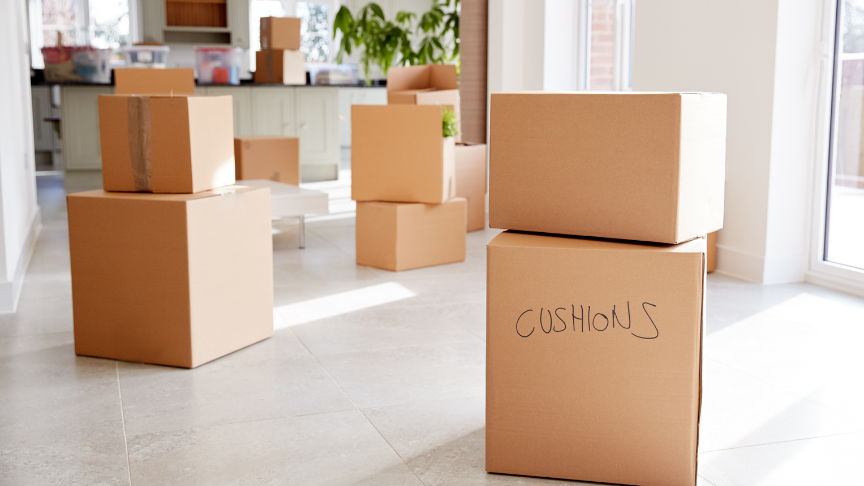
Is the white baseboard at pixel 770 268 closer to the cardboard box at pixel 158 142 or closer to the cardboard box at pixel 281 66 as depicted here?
the cardboard box at pixel 158 142

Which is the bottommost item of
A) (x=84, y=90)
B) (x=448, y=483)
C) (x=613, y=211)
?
(x=448, y=483)

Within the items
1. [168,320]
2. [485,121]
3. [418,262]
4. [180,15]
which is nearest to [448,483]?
[168,320]

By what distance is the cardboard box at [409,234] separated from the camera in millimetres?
3605

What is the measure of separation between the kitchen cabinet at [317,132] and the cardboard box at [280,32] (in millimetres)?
401

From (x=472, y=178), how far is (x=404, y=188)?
0.94 metres

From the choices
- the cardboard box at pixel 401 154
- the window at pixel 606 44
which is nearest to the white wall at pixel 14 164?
the cardboard box at pixel 401 154

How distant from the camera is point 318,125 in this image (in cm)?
719

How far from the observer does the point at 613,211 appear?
1.50 meters

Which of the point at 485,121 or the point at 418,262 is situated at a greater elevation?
the point at 485,121

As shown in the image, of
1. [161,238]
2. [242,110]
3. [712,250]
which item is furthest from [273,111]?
[161,238]

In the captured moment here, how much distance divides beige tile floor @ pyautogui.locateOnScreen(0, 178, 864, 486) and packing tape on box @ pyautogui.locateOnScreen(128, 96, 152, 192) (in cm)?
53

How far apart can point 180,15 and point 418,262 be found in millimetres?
6254

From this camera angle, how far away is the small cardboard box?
4.44 meters

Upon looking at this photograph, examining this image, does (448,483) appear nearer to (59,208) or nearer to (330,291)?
(330,291)
